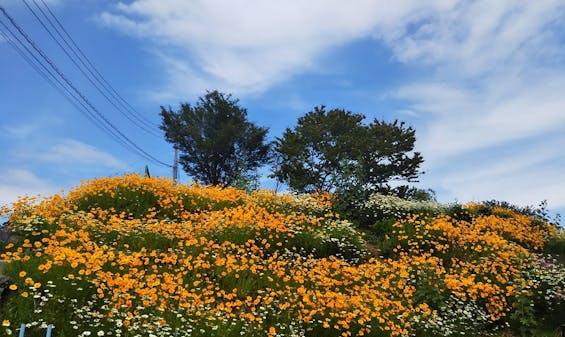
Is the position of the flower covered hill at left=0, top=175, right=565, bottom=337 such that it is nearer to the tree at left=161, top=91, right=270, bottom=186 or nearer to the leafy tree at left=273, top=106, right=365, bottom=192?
the leafy tree at left=273, top=106, right=365, bottom=192

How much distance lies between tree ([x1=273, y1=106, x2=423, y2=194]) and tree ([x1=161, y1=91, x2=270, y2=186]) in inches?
135

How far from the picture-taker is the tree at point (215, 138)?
3756cm

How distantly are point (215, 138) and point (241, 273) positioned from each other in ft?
97.9

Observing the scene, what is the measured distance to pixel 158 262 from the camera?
8516 millimetres

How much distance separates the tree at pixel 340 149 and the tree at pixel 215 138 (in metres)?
3.44

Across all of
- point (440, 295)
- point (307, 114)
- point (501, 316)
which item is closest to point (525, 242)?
point (501, 316)

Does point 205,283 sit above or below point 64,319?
above

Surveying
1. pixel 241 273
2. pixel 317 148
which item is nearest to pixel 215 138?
pixel 317 148

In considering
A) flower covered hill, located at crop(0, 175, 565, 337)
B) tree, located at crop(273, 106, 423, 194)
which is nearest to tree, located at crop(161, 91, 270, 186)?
tree, located at crop(273, 106, 423, 194)

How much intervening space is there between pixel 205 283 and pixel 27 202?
5503 millimetres

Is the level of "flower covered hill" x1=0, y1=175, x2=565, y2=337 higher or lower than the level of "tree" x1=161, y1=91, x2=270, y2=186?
lower

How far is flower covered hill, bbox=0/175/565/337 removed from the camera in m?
6.32

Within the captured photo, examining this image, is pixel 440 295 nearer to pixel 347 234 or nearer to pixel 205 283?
pixel 347 234

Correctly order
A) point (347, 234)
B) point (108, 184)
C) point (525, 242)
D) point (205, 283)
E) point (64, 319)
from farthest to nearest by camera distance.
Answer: point (525, 242)
point (108, 184)
point (347, 234)
point (205, 283)
point (64, 319)
